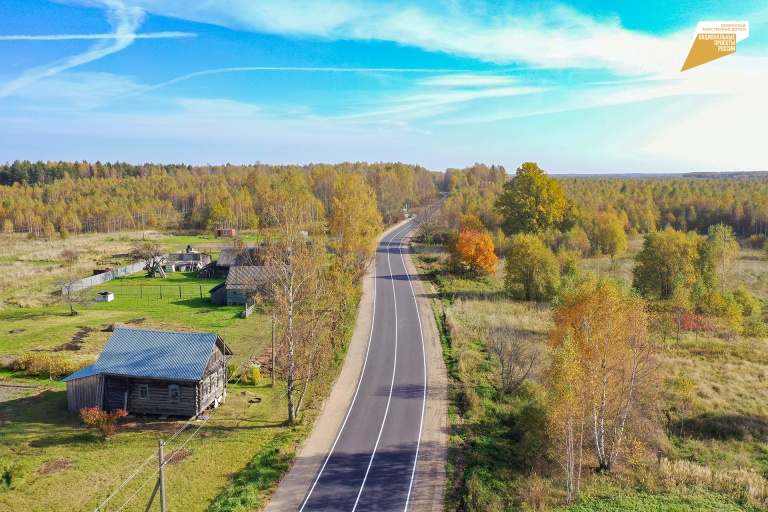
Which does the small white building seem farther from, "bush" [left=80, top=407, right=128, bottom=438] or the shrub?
"bush" [left=80, top=407, right=128, bottom=438]

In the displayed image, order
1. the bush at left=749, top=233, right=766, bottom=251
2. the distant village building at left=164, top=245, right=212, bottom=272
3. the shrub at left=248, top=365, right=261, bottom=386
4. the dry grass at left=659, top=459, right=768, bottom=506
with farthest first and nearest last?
the bush at left=749, top=233, right=766, bottom=251
the distant village building at left=164, top=245, right=212, bottom=272
the shrub at left=248, top=365, right=261, bottom=386
the dry grass at left=659, top=459, right=768, bottom=506

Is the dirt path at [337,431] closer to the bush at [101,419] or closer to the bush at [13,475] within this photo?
the bush at [101,419]

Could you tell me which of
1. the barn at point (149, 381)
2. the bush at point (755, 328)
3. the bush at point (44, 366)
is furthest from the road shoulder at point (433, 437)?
the bush at point (755, 328)

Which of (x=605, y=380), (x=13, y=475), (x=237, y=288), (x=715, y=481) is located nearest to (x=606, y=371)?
(x=605, y=380)

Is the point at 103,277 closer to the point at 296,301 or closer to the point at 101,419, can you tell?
the point at 101,419

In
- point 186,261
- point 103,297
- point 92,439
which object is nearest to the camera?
point 92,439

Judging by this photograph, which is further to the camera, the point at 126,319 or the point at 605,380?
the point at 126,319

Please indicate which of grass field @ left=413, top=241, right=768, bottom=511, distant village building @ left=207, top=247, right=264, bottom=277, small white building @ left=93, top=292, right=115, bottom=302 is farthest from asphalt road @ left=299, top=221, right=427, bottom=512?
small white building @ left=93, top=292, right=115, bottom=302
